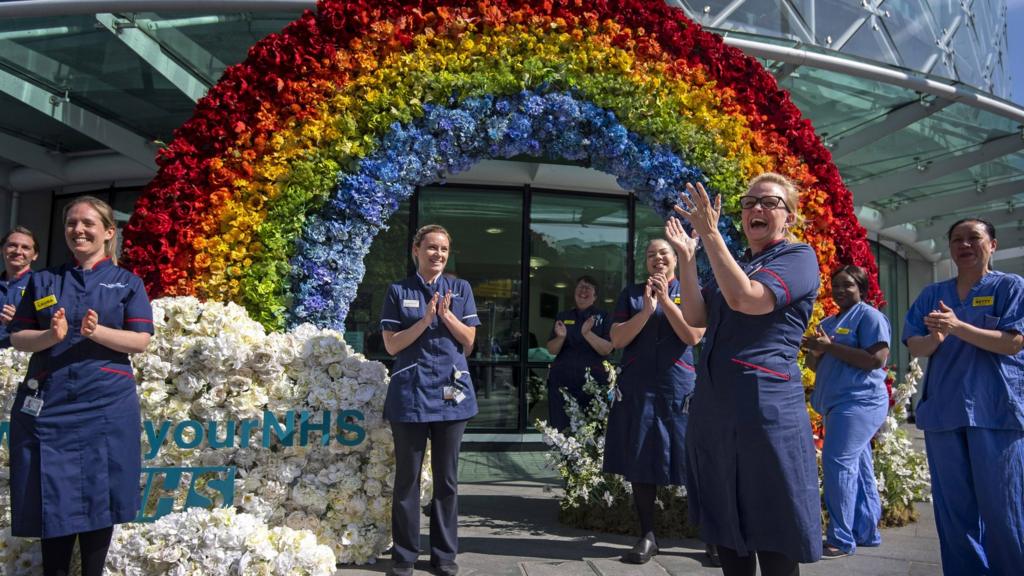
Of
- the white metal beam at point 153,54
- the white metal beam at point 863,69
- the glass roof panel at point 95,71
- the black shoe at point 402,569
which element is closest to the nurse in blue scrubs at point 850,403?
the black shoe at point 402,569

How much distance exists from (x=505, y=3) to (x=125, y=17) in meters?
3.88

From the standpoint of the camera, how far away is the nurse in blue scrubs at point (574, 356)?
6.76 m

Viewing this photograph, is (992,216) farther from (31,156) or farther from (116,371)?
(31,156)

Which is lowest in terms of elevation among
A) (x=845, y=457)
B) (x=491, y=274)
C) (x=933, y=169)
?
(x=845, y=457)

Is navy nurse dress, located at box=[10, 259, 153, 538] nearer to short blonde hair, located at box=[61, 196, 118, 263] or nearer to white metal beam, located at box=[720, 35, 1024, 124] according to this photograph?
short blonde hair, located at box=[61, 196, 118, 263]

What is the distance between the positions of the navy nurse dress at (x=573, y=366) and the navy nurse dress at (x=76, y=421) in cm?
414

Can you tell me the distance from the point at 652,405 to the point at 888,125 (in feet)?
19.4

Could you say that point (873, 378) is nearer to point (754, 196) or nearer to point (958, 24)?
point (754, 196)

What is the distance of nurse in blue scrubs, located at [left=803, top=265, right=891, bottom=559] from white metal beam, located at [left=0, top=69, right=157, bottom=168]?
7.72 m

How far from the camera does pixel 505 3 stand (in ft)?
16.4

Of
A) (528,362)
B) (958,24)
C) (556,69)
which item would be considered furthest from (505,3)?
(958,24)

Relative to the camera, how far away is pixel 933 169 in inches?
401

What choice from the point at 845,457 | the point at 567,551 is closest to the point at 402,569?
the point at 567,551

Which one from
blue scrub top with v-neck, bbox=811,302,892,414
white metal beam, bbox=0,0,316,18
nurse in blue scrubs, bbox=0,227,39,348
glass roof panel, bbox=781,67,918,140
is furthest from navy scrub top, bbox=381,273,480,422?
glass roof panel, bbox=781,67,918,140
